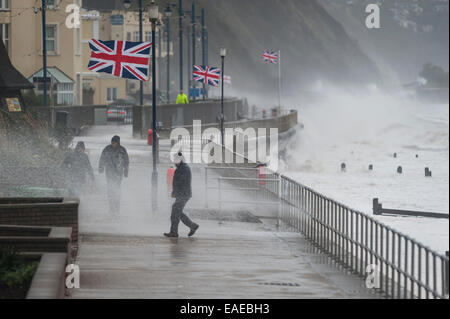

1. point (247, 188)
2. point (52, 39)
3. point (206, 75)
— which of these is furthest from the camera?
point (52, 39)

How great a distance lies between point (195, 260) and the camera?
45.1 feet

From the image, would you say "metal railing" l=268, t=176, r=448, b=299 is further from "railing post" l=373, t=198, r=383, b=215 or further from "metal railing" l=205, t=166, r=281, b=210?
"railing post" l=373, t=198, r=383, b=215

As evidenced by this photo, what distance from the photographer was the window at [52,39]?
179ft

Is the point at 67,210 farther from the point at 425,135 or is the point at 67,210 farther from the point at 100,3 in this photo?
the point at 425,135

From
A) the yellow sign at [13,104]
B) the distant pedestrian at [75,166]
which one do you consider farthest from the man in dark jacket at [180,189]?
the yellow sign at [13,104]

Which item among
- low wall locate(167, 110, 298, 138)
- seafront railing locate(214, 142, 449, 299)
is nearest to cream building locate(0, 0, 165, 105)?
low wall locate(167, 110, 298, 138)

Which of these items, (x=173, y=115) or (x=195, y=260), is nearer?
(x=195, y=260)

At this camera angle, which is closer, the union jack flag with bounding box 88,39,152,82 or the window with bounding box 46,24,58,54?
the union jack flag with bounding box 88,39,152,82

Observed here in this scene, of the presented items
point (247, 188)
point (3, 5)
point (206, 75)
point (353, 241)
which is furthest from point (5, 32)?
point (353, 241)

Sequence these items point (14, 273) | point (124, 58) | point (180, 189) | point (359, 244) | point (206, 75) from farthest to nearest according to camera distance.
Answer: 1. point (206, 75)
2. point (124, 58)
3. point (180, 189)
4. point (359, 244)
5. point (14, 273)

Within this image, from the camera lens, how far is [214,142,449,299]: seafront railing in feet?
35.7

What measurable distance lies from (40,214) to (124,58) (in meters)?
9.86

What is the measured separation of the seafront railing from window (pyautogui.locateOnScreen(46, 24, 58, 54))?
112ft

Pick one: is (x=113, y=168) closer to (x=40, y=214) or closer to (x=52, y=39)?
(x=40, y=214)
